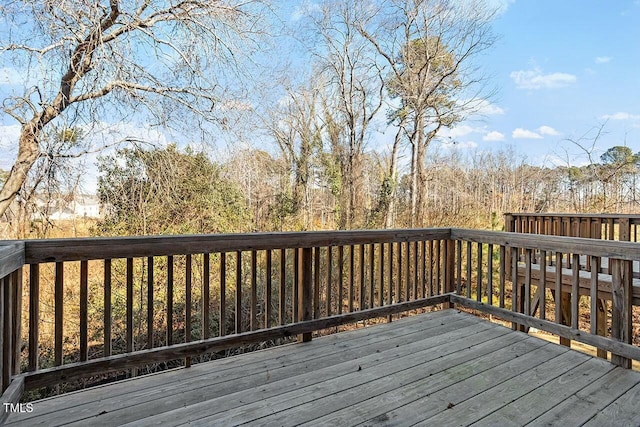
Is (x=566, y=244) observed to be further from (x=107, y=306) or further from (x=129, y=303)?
(x=107, y=306)

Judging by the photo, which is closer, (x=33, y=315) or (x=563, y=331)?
(x=33, y=315)

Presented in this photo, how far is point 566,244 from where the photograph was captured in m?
2.50

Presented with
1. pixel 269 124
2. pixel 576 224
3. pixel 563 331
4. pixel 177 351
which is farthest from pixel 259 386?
pixel 269 124

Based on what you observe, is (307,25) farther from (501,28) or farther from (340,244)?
(340,244)

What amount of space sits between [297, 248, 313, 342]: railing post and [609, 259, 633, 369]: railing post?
2.11m

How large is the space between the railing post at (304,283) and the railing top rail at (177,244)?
9 cm

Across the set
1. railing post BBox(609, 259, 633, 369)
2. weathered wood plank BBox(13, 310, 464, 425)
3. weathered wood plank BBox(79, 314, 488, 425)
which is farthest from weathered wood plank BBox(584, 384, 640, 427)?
weathered wood plank BBox(13, 310, 464, 425)

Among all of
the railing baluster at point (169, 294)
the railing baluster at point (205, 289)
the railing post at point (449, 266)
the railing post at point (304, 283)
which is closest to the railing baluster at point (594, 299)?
the railing post at point (449, 266)

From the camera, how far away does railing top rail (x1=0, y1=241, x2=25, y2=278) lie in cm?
146

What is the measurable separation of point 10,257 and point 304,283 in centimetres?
175

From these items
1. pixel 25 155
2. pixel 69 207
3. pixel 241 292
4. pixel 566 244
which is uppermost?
pixel 25 155

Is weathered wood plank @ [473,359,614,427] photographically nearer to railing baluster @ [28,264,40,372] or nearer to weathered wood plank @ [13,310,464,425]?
weathered wood plank @ [13,310,464,425]

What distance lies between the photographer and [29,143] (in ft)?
13.9

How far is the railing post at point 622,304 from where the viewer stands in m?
2.24
